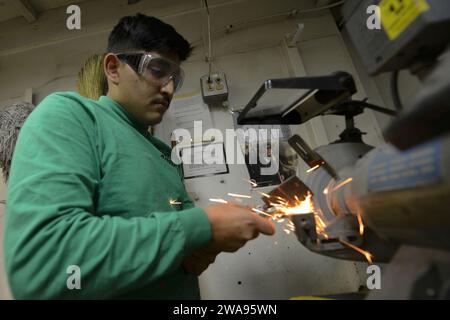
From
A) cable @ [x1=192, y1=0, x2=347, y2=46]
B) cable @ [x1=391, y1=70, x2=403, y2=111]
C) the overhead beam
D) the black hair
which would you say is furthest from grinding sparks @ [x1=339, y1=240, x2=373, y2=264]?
the overhead beam

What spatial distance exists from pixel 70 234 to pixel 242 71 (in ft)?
4.29

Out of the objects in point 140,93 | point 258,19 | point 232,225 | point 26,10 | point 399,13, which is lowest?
point 232,225

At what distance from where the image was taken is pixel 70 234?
0.51 meters

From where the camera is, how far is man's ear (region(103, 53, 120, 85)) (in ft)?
3.27

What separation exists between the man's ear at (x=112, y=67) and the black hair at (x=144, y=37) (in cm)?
4

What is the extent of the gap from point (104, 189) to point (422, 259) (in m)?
0.71

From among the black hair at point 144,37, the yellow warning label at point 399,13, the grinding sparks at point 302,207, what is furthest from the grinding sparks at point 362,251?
the black hair at point 144,37

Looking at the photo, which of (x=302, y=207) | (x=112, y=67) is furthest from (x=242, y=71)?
(x=302, y=207)

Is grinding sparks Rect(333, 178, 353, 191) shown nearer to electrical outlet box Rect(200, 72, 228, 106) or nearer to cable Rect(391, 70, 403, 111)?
cable Rect(391, 70, 403, 111)

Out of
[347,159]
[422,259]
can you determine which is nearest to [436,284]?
[422,259]

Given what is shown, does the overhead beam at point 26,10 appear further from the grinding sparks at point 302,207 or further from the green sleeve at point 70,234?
the grinding sparks at point 302,207

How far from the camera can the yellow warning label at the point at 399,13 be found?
→ 432mm

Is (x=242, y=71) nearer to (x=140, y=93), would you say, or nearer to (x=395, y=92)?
(x=140, y=93)
